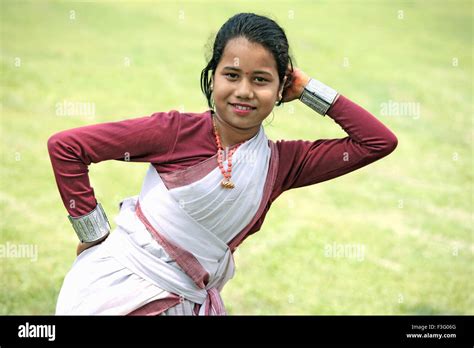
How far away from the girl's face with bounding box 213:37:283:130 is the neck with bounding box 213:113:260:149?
0.04 meters

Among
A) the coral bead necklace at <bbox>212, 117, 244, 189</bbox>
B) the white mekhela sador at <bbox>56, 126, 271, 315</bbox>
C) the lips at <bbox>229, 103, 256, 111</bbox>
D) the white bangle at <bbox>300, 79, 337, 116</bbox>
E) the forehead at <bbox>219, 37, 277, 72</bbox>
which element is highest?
the forehead at <bbox>219, 37, 277, 72</bbox>

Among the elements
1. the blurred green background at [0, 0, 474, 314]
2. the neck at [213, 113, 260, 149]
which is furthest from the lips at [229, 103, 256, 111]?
the blurred green background at [0, 0, 474, 314]

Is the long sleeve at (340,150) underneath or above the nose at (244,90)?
underneath

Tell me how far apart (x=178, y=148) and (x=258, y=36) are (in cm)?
54

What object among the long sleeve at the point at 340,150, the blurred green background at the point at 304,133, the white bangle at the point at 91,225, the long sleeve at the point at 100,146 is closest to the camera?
the long sleeve at the point at 100,146

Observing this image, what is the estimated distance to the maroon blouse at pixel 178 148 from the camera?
3311mm

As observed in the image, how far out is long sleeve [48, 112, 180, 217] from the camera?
3305mm

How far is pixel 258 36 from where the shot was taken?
3.37 m

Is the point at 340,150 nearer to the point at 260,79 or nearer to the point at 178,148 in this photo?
the point at 260,79

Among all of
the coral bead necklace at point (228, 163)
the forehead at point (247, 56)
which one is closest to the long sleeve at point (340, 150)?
the coral bead necklace at point (228, 163)

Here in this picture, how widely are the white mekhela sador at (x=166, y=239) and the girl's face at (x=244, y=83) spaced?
149 mm

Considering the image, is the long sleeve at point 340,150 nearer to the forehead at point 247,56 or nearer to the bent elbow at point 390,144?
the bent elbow at point 390,144

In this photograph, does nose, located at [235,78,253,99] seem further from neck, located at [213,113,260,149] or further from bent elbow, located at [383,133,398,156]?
bent elbow, located at [383,133,398,156]

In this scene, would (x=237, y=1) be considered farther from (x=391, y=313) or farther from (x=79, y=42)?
Answer: (x=391, y=313)
